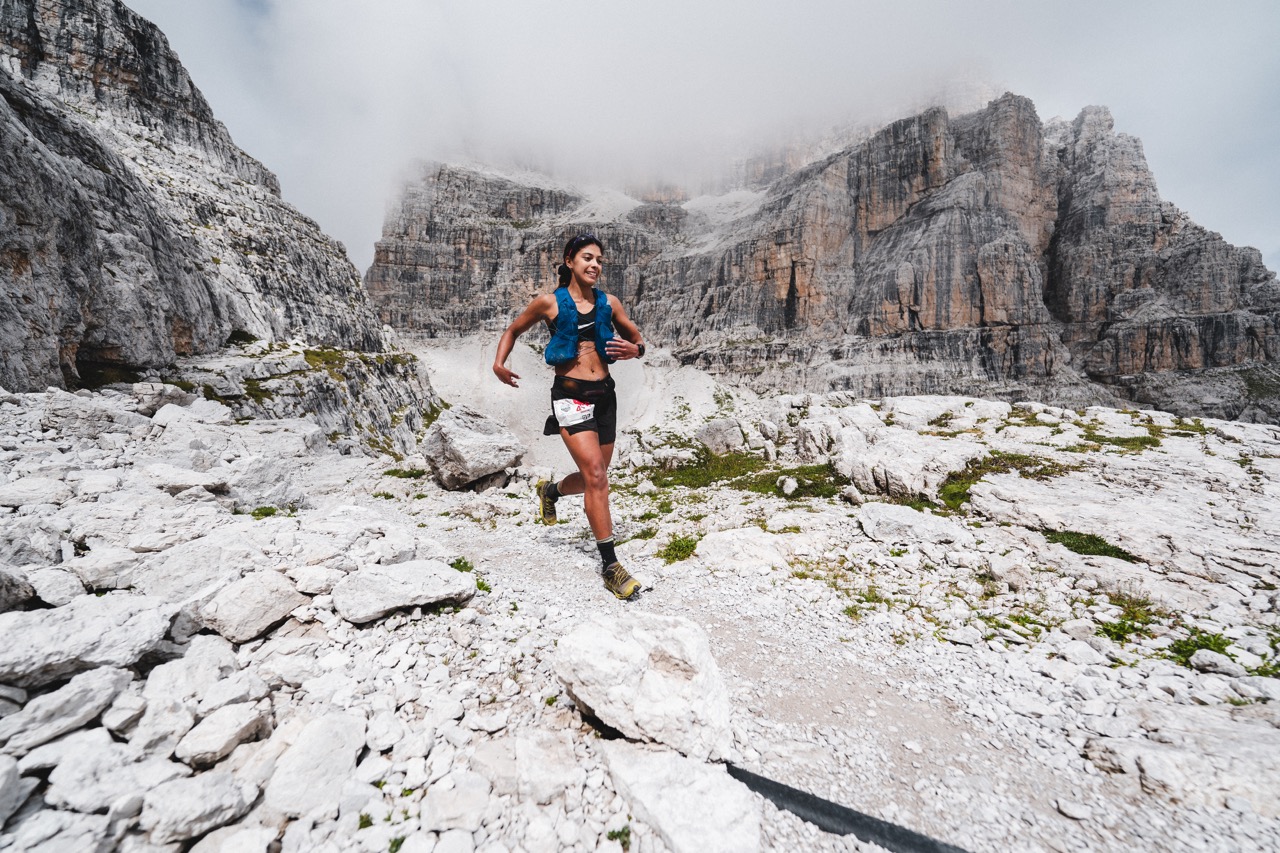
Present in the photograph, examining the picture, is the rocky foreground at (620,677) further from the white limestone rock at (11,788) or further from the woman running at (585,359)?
the woman running at (585,359)

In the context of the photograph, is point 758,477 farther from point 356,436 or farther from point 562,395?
point 356,436

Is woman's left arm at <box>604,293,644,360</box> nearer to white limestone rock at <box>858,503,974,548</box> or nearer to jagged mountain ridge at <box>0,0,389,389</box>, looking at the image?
white limestone rock at <box>858,503,974,548</box>

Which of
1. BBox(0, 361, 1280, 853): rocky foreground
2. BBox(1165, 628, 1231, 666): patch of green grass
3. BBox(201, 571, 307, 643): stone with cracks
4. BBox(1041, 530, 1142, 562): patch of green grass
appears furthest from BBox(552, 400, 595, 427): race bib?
BBox(1041, 530, 1142, 562): patch of green grass

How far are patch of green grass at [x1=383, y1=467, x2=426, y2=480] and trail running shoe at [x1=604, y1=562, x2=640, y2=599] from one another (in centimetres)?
852

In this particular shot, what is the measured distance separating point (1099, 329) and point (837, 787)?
11066 cm

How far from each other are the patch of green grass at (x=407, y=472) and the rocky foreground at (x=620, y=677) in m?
5.02

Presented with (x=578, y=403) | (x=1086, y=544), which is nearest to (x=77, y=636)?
(x=578, y=403)

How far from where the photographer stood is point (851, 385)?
76188 millimetres

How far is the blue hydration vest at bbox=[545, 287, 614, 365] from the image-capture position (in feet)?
18.2

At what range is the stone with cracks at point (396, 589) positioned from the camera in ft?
11.7

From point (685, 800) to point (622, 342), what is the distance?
4528 millimetres

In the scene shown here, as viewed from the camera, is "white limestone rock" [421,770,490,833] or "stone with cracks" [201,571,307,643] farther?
"stone with cracks" [201,571,307,643]

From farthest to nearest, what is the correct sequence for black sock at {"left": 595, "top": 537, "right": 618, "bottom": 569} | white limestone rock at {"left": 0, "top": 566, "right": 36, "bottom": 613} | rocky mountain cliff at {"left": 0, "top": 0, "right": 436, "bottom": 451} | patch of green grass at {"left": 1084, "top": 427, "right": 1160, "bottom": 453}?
1. rocky mountain cliff at {"left": 0, "top": 0, "right": 436, "bottom": 451}
2. patch of green grass at {"left": 1084, "top": 427, "right": 1160, "bottom": 453}
3. black sock at {"left": 595, "top": 537, "right": 618, "bottom": 569}
4. white limestone rock at {"left": 0, "top": 566, "right": 36, "bottom": 613}

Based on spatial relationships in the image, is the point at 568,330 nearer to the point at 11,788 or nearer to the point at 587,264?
the point at 587,264
